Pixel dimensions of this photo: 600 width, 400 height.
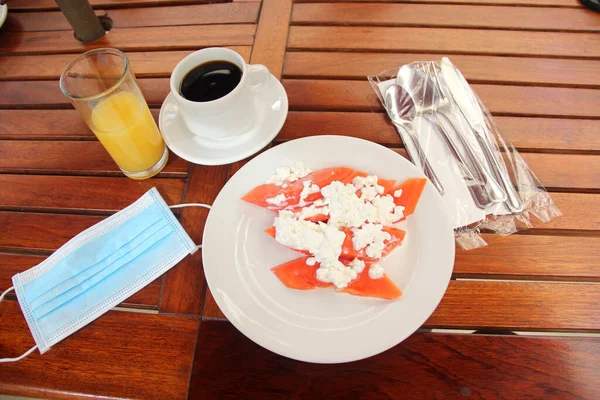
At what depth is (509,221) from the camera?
2.44ft

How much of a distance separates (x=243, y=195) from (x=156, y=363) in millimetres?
316

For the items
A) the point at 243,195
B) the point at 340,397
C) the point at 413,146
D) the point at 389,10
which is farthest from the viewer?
the point at 389,10

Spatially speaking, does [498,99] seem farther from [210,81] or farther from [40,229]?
[40,229]

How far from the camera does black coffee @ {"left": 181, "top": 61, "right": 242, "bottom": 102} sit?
78 cm

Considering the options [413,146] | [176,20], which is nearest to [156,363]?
[413,146]

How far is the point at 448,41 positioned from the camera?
3.38 ft

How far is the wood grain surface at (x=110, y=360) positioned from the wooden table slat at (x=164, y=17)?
2.73 ft

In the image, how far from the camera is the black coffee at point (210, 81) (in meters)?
0.78

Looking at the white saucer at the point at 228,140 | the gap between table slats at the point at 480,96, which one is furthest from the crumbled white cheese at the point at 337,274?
the gap between table slats at the point at 480,96

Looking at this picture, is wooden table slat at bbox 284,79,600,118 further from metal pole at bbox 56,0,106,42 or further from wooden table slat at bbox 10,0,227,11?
metal pole at bbox 56,0,106,42

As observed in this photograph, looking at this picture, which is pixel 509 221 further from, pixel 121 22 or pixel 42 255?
pixel 121 22

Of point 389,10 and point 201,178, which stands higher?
point 389,10

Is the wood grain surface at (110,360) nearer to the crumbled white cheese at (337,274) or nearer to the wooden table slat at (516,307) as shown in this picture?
the wooden table slat at (516,307)

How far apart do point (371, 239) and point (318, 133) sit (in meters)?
0.32
